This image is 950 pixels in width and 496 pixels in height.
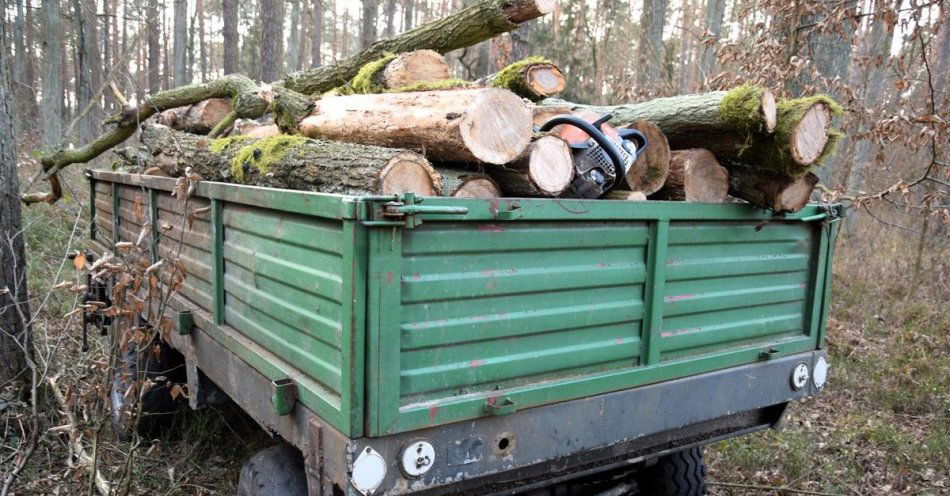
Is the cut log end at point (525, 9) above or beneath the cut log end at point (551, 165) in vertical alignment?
above

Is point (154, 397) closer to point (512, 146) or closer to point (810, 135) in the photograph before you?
point (512, 146)

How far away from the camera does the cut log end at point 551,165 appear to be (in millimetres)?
2695

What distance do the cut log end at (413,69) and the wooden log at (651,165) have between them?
167 cm

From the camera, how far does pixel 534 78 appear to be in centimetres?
362

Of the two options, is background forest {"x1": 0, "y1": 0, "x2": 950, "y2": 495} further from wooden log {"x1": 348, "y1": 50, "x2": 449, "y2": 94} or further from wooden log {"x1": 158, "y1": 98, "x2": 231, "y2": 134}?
wooden log {"x1": 348, "y1": 50, "x2": 449, "y2": 94}

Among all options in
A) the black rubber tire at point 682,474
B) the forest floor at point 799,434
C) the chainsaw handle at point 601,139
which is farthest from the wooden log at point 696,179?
the forest floor at point 799,434

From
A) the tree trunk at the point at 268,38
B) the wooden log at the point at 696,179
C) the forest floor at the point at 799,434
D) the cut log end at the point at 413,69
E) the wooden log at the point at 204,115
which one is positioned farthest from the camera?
the tree trunk at the point at 268,38

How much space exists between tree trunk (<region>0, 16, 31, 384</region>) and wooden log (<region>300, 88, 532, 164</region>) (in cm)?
233

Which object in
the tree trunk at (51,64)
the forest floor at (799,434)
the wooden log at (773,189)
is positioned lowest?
the forest floor at (799,434)

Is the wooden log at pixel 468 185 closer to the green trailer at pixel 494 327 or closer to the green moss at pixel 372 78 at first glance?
the green trailer at pixel 494 327

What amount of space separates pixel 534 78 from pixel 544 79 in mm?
66

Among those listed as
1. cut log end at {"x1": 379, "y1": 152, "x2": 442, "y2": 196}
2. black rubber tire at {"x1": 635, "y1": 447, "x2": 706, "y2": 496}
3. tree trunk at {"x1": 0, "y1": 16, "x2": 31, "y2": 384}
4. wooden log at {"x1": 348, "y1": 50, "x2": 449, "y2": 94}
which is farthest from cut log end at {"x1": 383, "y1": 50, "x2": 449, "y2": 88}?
black rubber tire at {"x1": 635, "y1": 447, "x2": 706, "y2": 496}

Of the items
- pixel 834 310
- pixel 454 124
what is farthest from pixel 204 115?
pixel 834 310

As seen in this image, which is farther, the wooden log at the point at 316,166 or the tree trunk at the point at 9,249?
the tree trunk at the point at 9,249
